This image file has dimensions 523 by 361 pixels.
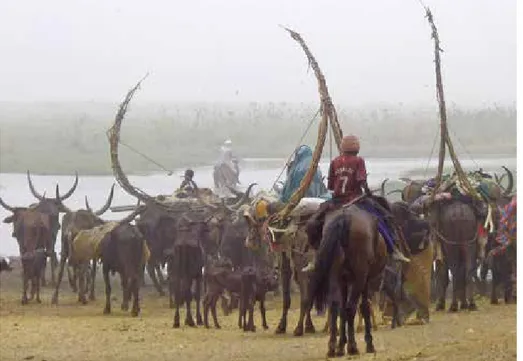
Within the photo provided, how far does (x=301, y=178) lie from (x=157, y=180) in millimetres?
15840

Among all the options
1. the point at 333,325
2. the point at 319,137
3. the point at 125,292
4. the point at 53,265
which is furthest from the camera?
the point at 53,265

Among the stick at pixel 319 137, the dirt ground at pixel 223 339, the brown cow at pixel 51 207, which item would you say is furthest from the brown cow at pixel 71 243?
the stick at pixel 319 137

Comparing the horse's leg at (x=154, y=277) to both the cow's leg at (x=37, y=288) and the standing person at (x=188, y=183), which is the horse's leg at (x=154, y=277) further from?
the cow's leg at (x=37, y=288)

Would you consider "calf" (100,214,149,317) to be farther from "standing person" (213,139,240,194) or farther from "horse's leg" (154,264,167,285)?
"standing person" (213,139,240,194)

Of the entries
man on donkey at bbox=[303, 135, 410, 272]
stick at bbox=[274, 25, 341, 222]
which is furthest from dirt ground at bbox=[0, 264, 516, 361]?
stick at bbox=[274, 25, 341, 222]

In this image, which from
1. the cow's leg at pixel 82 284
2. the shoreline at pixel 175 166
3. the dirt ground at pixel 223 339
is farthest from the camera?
the shoreline at pixel 175 166

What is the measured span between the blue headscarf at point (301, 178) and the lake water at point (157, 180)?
11.5m

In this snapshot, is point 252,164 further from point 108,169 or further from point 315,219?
point 315,219

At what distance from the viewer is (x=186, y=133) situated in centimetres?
3581

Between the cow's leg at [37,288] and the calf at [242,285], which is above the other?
the calf at [242,285]

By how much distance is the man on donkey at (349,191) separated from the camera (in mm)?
12617

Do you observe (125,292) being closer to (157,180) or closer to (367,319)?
(367,319)

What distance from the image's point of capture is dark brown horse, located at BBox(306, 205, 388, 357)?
40.3 feet

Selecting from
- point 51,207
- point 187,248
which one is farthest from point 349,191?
point 51,207
